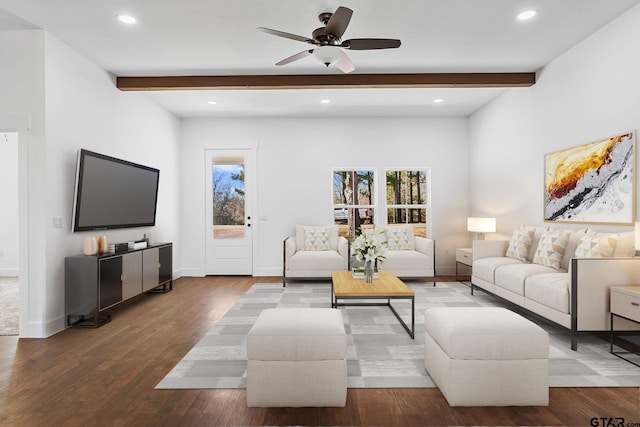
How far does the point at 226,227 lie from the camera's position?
277 inches

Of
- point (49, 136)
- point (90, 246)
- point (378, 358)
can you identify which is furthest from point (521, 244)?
point (49, 136)

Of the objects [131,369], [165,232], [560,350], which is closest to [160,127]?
[165,232]

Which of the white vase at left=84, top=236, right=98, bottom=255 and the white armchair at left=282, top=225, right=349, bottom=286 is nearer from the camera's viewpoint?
the white vase at left=84, top=236, right=98, bottom=255

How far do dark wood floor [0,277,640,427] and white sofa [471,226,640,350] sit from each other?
763 millimetres

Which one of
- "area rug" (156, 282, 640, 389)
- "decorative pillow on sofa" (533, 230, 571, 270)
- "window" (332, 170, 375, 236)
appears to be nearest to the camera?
"area rug" (156, 282, 640, 389)

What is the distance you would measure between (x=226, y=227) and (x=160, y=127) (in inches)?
84.1

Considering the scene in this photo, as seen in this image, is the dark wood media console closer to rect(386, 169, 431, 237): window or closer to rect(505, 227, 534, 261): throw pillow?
rect(386, 169, 431, 237): window

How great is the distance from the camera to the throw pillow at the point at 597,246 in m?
3.25

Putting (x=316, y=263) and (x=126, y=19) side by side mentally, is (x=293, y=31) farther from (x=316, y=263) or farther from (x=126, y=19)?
(x=316, y=263)

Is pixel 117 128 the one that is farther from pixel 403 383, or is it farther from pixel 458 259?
pixel 458 259

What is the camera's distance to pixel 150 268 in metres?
4.98

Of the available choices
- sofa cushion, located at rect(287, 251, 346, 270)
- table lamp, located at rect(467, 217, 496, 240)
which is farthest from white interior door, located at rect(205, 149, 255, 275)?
table lamp, located at rect(467, 217, 496, 240)

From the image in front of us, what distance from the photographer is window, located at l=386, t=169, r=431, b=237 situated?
7.13 metres

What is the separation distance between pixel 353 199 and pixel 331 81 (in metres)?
2.80
